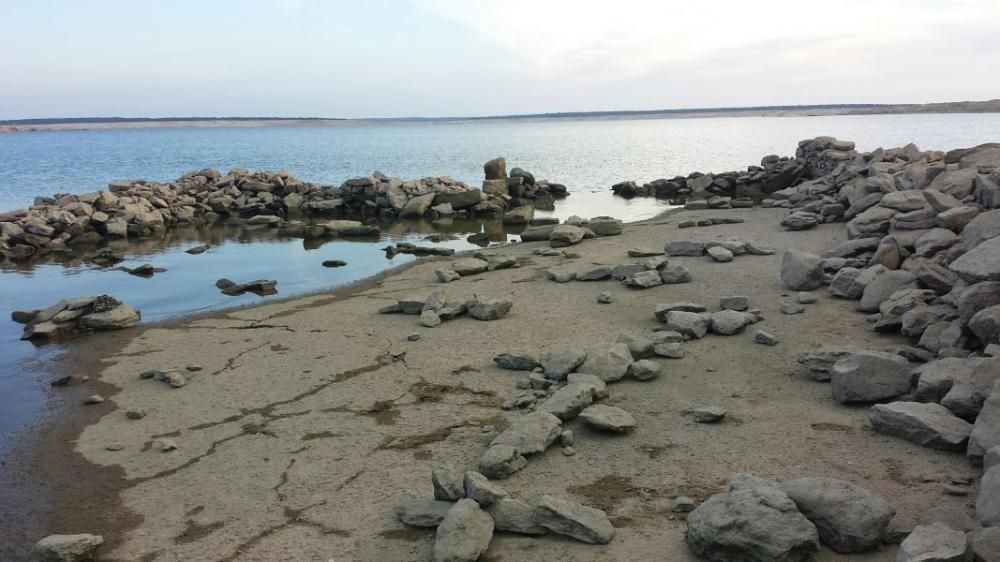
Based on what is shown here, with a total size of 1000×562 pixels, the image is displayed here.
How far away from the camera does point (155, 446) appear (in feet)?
19.0

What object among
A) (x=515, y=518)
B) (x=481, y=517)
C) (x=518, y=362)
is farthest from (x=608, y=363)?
(x=481, y=517)

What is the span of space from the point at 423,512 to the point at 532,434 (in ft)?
3.51

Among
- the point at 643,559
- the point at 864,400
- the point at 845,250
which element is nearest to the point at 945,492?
the point at 864,400

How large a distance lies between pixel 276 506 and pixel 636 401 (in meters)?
2.79

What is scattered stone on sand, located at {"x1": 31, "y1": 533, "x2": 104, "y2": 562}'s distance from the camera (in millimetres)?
4168

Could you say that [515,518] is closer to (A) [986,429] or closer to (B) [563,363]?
(B) [563,363]

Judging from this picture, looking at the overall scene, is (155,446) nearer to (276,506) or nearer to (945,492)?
(276,506)

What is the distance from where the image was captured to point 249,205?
23203 mm

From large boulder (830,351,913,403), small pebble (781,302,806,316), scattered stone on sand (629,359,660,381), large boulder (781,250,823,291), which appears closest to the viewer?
large boulder (830,351,913,403)

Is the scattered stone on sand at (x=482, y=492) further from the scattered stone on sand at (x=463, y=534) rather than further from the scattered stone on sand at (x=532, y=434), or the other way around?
the scattered stone on sand at (x=532, y=434)

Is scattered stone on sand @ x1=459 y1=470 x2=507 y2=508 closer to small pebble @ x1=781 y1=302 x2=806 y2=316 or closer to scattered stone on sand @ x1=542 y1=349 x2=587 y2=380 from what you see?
scattered stone on sand @ x1=542 y1=349 x2=587 y2=380

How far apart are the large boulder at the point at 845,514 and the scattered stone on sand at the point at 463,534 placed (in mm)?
1581

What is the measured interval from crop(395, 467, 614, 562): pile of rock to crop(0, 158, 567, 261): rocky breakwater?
14447 mm

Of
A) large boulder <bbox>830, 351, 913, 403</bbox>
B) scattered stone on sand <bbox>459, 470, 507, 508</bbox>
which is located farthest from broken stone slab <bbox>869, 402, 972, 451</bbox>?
scattered stone on sand <bbox>459, 470, 507, 508</bbox>
